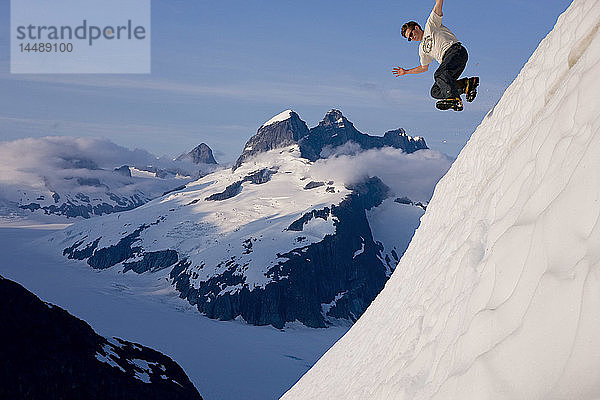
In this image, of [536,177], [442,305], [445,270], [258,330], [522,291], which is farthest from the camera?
[258,330]

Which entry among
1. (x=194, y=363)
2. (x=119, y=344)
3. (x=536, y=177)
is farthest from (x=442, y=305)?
(x=194, y=363)

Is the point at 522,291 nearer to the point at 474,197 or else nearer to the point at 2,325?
the point at 474,197

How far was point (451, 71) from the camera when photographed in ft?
27.4

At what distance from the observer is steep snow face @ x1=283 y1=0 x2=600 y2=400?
2.44 m

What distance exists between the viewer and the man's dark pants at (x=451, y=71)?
818cm

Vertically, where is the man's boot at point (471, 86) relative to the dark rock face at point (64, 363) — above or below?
above

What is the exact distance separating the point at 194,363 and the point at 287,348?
43.1m

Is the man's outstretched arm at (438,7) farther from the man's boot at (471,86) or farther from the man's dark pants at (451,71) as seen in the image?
the man's boot at (471,86)

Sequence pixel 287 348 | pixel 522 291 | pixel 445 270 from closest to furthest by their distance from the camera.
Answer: pixel 522 291 < pixel 445 270 < pixel 287 348

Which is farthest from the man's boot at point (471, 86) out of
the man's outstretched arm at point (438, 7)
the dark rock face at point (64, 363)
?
the dark rock face at point (64, 363)

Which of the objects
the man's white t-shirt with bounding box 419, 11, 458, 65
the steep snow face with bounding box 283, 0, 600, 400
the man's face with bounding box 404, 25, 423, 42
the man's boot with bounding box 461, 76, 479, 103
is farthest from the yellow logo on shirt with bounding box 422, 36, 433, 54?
the steep snow face with bounding box 283, 0, 600, 400

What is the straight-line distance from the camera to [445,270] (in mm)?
6266

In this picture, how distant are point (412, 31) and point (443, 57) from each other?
3.42ft

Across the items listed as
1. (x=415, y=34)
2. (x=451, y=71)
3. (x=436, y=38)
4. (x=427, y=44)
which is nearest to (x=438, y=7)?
(x=436, y=38)
